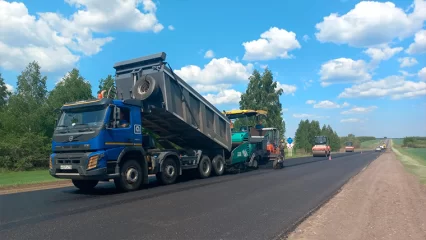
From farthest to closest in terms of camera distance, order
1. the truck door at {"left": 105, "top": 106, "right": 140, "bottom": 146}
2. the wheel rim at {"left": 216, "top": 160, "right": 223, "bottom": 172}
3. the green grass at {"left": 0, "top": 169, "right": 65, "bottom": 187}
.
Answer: the wheel rim at {"left": 216, "top": 160, "right": 223, "bottom": 172}, the green grass at {"left": 0, "top": 169, "right": 65, "bottom": 187}, the truck door at {"left": 105, "top": 106, "right": 140, "bottom": 146}


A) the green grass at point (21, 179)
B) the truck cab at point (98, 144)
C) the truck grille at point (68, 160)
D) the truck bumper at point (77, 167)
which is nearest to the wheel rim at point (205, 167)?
the truck cab at point (98, 144)

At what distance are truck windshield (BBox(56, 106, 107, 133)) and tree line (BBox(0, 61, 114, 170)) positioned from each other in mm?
5695

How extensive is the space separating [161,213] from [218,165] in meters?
8.11

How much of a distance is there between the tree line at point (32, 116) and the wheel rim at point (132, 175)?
700cm

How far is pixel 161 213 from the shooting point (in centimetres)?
722

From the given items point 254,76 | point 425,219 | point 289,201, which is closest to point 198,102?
point 289,201

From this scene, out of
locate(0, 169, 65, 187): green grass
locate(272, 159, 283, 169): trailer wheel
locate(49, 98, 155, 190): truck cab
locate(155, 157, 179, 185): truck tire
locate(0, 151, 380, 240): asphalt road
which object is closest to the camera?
locate(0, 151, 380, 240): asphalt road

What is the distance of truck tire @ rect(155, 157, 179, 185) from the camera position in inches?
466

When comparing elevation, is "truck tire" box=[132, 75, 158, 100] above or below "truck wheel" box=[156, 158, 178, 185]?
above

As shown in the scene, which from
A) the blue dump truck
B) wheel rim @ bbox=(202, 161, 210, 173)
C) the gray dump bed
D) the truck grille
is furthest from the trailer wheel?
the truck grille

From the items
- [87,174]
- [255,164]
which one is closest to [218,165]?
[255,164]

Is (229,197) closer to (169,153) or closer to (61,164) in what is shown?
(169,153)

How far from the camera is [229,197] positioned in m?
9.38

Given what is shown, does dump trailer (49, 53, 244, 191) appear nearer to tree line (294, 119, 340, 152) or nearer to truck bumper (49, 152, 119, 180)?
truck bumper (49, 152, 119, 180)
